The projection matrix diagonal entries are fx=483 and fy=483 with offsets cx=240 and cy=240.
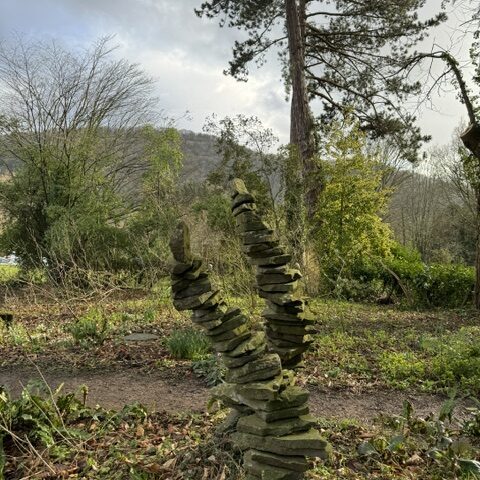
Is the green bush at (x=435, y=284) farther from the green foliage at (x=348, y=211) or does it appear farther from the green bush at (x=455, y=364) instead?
the green bush at (x=455, y=364)

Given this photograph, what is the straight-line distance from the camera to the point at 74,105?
53.8 feet

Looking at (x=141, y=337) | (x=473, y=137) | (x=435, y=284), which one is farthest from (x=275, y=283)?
(x=435, y=284)

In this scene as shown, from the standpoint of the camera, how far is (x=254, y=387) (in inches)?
102

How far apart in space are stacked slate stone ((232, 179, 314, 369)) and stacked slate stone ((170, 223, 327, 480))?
563 mm

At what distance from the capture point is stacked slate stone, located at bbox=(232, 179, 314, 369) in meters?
3.08

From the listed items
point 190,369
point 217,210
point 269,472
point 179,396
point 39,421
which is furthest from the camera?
point 217,210

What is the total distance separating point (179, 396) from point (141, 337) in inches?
95.6

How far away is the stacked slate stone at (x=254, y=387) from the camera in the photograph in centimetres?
254

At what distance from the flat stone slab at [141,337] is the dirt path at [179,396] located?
1263 mm

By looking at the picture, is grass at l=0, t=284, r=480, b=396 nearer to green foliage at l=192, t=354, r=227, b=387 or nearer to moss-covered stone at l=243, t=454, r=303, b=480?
green foliage at l=192, t=354, r=227, b=387

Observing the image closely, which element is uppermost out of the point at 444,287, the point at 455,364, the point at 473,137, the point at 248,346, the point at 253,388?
the point at 473,137

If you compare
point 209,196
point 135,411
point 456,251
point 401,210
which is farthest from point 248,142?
point 401,210

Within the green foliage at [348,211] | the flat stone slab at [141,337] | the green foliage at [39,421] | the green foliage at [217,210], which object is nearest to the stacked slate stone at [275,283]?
the green foliage at [39,421]

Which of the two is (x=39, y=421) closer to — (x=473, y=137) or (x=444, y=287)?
A: (x=473, y=137)
